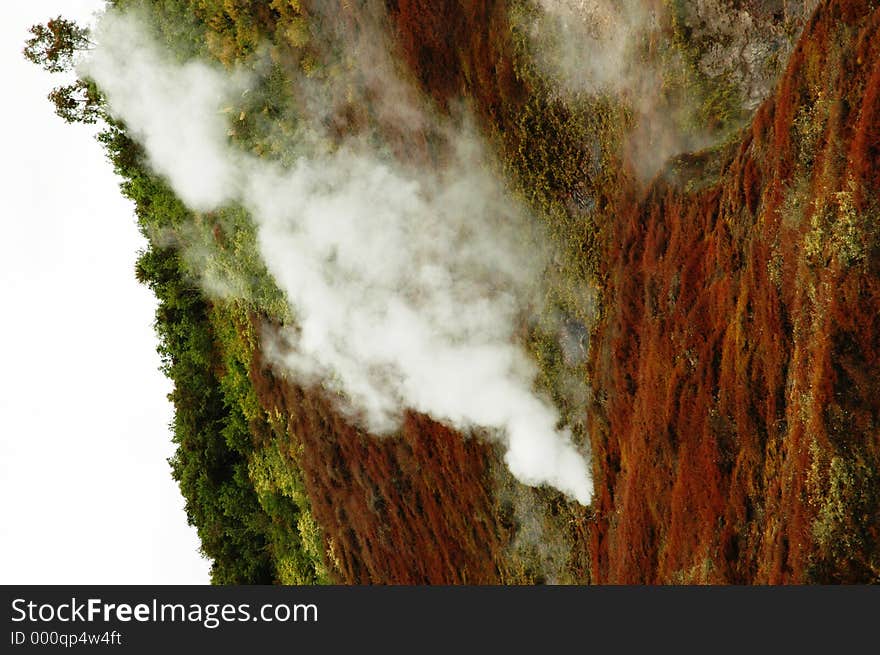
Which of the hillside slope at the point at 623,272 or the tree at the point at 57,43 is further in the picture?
the tree at the point at 57,43

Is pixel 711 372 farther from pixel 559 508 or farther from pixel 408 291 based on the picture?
pixel 408 291

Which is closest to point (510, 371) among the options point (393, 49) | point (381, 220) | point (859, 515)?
point (381, 220)

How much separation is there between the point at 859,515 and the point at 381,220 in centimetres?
685

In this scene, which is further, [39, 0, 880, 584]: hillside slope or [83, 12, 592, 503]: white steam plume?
[83, 12, 592, 503]: white steam plume

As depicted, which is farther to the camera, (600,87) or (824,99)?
(600,87)

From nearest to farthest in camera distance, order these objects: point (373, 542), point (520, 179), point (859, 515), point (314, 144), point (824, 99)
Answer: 1. point (859, 515)
2. point (824, 99)
3. point (520, 179)
4. point (314, 144)
5. point (373, 542)

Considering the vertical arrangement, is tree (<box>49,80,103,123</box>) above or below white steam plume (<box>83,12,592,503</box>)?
above

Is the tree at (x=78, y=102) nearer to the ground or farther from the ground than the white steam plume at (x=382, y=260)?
farther from the ground

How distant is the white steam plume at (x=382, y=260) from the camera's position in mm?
9719

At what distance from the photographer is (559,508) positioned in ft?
31.4

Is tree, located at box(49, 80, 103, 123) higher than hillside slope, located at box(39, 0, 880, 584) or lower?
higher

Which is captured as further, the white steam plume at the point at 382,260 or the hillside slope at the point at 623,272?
the white steam plume at the point at 382,260

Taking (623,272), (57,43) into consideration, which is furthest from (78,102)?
(623,272)

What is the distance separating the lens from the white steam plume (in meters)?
9.72
